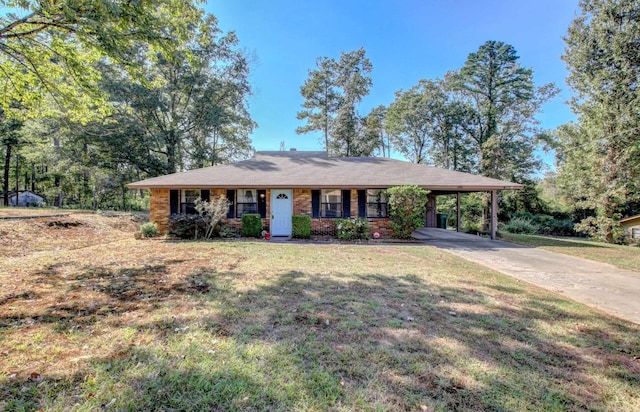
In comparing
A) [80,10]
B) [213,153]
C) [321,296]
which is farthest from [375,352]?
[213,153]

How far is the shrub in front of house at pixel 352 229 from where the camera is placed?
10.8m

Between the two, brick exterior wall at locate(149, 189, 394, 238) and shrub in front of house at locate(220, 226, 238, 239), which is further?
brick exterior wall at locate(149, 189, 394, 238)

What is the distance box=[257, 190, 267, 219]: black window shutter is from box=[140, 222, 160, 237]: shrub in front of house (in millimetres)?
4205

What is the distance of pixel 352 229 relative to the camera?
10.9m

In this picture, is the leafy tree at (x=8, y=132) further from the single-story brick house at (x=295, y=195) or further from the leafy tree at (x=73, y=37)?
the leafy tree at (x=73, y=37)

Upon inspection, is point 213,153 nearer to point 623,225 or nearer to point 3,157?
point 3,157

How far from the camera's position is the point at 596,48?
12.3 meters

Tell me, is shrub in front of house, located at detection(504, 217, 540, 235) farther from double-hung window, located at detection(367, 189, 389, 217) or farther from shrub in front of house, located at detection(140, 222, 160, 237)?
shrub in front of house, located at detection(140, 222, 160, 237)

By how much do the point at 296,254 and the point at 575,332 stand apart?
228 inches

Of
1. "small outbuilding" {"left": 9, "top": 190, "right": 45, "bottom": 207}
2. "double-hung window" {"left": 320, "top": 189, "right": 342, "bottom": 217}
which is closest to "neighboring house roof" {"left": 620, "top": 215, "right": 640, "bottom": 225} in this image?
"double-hung window" {"left": 320, "top": 189, "right": 342, "bottom": 217}

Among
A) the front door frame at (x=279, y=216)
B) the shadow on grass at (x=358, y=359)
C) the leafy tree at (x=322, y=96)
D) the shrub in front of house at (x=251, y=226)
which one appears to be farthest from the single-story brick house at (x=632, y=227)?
the leafy tree at (x=322, y=96)

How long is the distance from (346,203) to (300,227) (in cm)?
237

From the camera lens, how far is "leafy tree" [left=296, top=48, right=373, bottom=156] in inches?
922

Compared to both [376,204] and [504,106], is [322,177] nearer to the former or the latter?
[376,204]
